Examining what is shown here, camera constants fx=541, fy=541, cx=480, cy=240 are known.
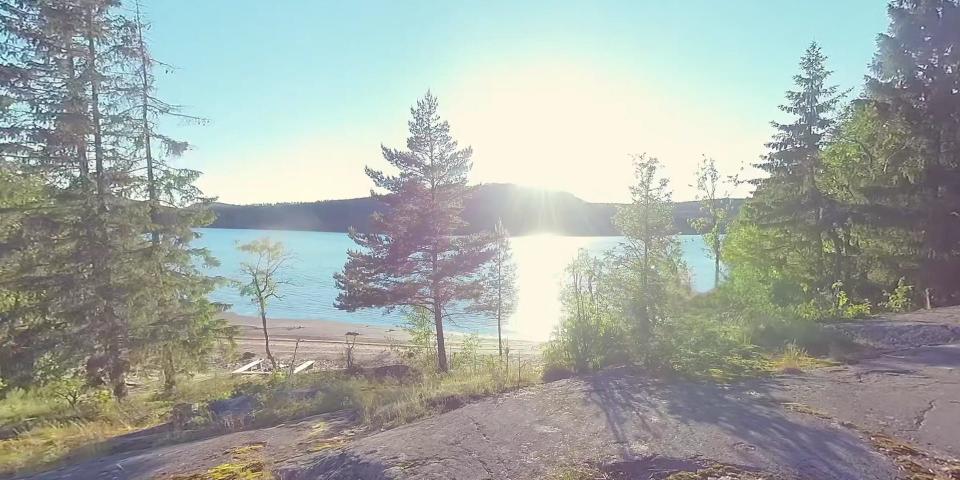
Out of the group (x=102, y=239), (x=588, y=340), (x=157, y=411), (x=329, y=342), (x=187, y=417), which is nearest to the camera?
(x=588, y=340)

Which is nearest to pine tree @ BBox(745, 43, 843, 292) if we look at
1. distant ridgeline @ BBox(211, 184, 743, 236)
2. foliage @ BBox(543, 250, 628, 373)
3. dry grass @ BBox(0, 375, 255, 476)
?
foliage @ BBox(543, 250, 628, 373)

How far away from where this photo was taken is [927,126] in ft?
56.6

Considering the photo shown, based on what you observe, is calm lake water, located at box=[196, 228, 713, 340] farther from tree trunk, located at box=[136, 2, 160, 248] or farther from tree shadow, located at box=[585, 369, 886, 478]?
tree shadow, located at box=[585, 369, 886, 478]

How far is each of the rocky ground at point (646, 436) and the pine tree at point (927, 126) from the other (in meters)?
13.2

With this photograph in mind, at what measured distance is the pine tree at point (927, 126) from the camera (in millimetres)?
16578

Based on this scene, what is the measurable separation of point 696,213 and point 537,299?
27.3 m

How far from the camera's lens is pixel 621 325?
782 centimetres

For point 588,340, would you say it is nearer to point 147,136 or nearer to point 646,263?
point 646,263

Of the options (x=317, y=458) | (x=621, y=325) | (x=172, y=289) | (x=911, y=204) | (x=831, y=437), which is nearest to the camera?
(x=831, y=437)

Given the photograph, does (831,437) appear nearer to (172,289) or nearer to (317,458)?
(317,458)

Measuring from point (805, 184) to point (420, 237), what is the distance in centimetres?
1533

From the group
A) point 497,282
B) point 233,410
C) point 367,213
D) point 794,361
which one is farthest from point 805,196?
point 367,213

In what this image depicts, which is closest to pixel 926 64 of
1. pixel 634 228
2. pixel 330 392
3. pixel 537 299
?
pixel 634 228

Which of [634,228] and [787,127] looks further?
[787,127]
